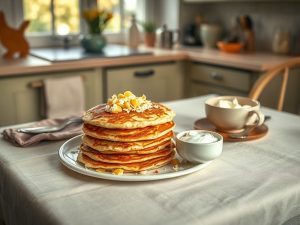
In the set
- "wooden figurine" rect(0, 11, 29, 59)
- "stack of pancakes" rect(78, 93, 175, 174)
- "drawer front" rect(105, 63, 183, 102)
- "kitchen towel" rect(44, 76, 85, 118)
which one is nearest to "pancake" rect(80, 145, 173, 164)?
"stack of pancakes" rect(78, 93, 175, 174)

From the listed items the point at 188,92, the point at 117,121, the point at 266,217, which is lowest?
the point at 188,92

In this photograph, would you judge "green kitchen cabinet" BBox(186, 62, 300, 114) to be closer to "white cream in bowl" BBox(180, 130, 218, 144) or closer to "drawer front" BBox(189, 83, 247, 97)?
"drawer front" BBox(189, 83, 247, 97)

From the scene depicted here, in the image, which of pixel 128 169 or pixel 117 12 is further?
pixel 117 12

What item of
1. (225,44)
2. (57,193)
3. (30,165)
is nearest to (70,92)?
(225,44)

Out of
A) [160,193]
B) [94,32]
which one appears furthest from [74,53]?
[160,193]

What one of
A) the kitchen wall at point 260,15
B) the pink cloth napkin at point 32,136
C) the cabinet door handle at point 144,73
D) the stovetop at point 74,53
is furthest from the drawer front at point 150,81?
the pink cloth napkin at point 32,136

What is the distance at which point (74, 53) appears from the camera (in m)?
2.82

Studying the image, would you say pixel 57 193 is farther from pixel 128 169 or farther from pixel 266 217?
pixel 266 217

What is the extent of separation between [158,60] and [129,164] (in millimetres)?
1901

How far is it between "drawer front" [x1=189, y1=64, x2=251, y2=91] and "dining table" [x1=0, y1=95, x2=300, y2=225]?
55.4 inches

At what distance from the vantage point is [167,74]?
2.90m

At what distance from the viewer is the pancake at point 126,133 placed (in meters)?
0.97

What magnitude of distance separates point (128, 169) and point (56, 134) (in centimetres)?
35

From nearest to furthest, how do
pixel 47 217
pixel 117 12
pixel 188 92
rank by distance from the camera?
pixel 47 217
pixel 188 92
pixel 117 12
